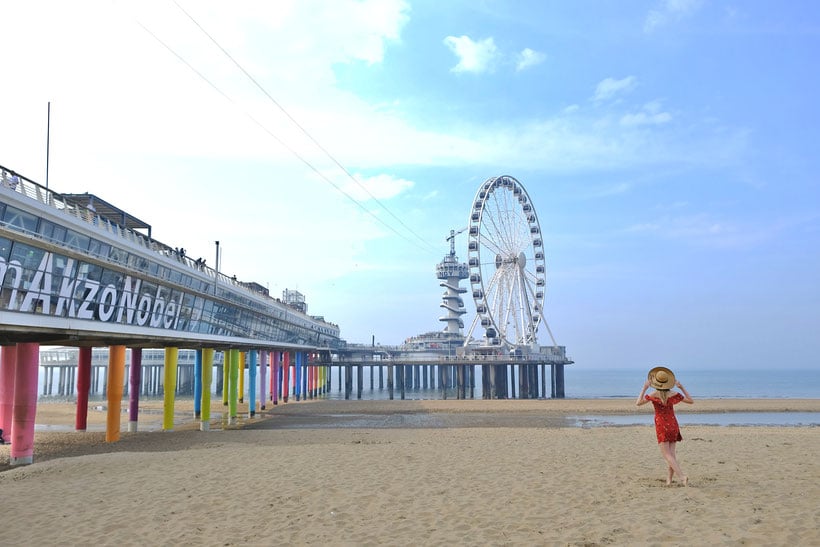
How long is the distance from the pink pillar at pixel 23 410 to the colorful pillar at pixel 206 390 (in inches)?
429

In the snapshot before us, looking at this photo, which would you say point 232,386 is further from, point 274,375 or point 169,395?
point 274,375

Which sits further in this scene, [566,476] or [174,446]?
[174,446]

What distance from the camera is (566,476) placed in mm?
11031

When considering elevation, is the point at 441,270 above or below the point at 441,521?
above

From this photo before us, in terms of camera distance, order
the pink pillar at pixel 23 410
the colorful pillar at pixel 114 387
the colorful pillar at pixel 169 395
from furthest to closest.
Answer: the colorful pillar at pixel 169 395 < the colorful pillar at pixel 114 387 < the pink pillar at pixel 23 410

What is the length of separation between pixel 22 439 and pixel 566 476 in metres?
13.5

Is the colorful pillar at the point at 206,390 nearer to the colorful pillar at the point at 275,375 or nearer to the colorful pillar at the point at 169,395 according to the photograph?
the colorful pillar at the point at 169,395

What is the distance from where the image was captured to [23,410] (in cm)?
1549

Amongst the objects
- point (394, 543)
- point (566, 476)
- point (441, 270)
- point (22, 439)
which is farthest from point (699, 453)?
point (441, 270)

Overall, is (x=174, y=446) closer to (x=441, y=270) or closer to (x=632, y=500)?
(x=632, y=500)

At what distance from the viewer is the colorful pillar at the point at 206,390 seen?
88.0 ft

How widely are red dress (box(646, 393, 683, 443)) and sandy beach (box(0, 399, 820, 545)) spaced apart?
819 mm

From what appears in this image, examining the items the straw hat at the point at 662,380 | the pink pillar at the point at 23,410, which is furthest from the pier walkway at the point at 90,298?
the straw hat at the point at 662,380

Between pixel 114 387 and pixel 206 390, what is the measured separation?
6.98 meters
